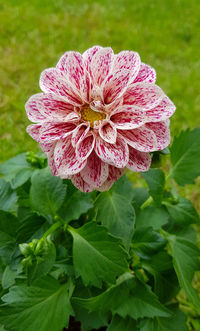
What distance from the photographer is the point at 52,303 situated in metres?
1.09

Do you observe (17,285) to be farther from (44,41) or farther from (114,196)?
(44,41)

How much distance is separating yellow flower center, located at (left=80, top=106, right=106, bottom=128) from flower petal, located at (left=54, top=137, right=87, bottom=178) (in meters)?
0.07

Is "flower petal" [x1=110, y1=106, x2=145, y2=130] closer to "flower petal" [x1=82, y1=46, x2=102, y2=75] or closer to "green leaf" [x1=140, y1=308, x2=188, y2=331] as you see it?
"flower petal" [x1=82, y1=46, x2=102, y2=75]

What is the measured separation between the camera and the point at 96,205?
1018mm

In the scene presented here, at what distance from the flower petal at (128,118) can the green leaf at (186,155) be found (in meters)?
0.44

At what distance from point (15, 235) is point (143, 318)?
1.53 feet

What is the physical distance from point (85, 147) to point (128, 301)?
0.59 m

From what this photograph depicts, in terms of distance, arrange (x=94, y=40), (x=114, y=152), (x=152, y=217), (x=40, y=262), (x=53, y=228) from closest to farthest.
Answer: (x=114, y=152) → (x=40, y=262) → (x=53, y=228) → (x=152, y=217) → (x=94, y=40)

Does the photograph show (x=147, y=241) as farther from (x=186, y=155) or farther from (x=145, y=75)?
(x=145, y=75)

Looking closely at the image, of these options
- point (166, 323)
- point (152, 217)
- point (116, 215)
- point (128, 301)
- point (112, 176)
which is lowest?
point (166, 323)

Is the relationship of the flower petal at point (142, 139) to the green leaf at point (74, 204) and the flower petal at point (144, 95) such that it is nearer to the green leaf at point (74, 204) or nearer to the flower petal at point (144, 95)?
the flower petal at point (144, 95)

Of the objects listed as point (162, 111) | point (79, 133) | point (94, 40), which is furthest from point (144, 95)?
point (94, 40)

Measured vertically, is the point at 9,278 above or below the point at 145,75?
below

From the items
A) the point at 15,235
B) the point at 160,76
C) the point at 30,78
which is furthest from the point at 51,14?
the point at 15,235
